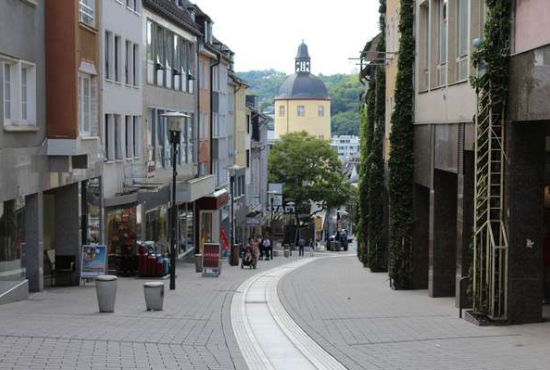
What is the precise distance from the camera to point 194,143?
50406 mm

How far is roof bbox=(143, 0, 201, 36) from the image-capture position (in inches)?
1564

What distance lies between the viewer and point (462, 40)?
71.5 feet

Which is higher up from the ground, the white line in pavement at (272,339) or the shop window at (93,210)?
the shop window at (93,210)

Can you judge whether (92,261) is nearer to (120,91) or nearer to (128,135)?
(120,91)

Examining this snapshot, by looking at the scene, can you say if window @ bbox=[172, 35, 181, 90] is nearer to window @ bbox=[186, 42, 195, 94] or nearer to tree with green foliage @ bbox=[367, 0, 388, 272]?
window @ bbox=[186, 42, 195, 94]

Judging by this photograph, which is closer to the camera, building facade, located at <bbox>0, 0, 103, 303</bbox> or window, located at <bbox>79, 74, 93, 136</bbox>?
building facade, located at <bbox>0, 0, 103, 303</bbox>

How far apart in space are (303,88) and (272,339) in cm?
14949

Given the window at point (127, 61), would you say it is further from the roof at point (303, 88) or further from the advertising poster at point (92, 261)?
the roof at point (303, 88)

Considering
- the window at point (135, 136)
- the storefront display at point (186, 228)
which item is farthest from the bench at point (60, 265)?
the storefront display at point (186, 228)

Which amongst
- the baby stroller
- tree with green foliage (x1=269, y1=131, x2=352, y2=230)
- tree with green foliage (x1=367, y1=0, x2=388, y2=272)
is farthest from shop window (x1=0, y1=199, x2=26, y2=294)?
tree with green foliage (x1=269, y1=131, x2=352, y2=230)

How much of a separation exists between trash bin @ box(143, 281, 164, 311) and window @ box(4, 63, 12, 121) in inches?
195

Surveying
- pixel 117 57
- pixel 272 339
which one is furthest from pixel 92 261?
pixel 272 339

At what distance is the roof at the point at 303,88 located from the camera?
532 ft

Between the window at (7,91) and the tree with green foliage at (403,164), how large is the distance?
38.1ft
